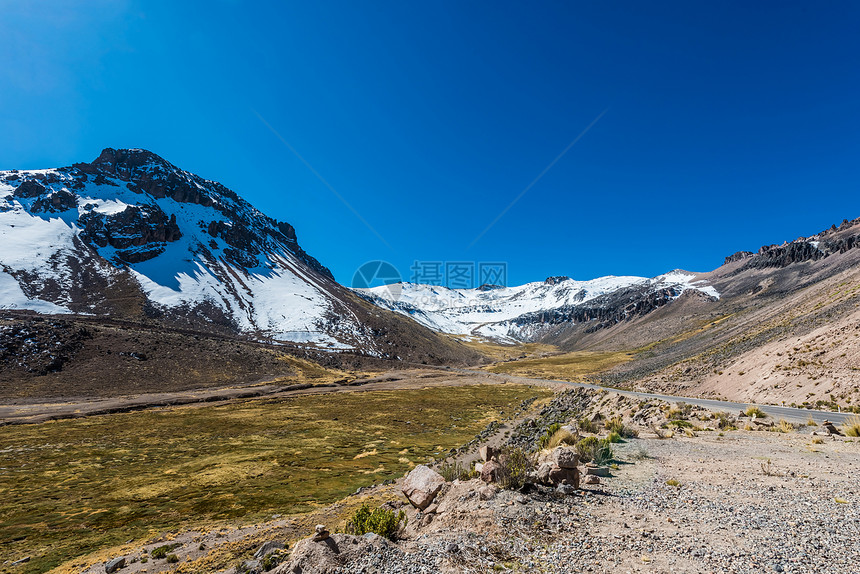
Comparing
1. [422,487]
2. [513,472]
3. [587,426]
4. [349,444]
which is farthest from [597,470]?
[349,444]

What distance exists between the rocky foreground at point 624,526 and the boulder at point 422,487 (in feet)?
0.17

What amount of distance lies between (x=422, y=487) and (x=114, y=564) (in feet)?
34.8

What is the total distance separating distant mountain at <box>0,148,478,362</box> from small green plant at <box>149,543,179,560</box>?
337 ft

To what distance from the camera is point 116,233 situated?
404ft

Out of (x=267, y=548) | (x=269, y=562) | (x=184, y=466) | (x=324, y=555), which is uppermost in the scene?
(x=324, y=555)

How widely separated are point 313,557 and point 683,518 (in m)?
8.53

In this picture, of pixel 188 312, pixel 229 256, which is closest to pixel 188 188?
pixel 229 256

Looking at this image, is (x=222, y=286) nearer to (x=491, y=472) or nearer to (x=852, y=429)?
(x=491, y=472)

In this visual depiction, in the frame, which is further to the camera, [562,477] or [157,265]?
[157,265]

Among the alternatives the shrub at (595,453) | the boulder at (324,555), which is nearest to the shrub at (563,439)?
the shrub at (595,453)

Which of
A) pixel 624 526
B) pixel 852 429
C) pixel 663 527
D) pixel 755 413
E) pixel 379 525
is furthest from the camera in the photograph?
pixel 755 413

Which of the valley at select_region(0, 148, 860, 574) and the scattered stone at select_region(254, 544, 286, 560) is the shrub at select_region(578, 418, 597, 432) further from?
the scattered stone at select_region(254, 544, 286, 560)

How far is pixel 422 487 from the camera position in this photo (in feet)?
40.2

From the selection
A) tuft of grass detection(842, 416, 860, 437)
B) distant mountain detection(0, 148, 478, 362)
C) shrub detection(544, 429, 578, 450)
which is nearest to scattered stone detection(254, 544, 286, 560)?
shrub detection(544, 429, 578, 450)
